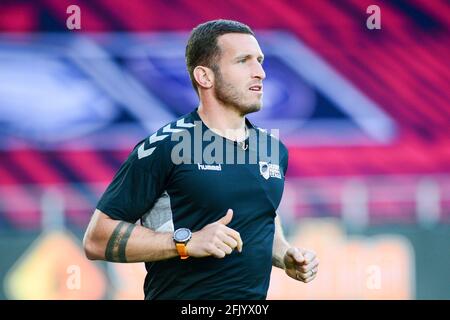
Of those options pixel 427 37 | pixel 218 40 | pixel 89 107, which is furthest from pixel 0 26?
pixel 218 40

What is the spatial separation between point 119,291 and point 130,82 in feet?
7.14

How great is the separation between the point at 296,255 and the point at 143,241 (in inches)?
25.5

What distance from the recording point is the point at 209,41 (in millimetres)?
3840

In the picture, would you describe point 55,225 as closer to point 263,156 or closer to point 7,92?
point 7,92

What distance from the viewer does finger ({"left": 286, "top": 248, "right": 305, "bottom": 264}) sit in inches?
141

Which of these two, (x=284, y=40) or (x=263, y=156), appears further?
(x=284, y=40)

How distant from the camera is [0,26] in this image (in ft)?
27.7

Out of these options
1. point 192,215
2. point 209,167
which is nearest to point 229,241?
point 192,215

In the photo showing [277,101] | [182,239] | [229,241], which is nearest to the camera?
[229,241]

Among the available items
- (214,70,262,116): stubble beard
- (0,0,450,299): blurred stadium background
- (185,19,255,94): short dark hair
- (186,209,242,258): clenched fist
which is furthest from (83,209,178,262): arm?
(0,0,450,299): blurred stadium background

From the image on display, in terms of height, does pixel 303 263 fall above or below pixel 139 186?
below

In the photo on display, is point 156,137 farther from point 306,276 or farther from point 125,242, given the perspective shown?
point 306,276

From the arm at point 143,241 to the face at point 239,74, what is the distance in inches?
22.7

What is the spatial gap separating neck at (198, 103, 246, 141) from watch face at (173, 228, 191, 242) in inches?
20.5
